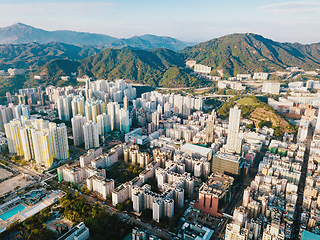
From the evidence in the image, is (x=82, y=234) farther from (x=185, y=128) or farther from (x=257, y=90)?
(x=257, y=90)

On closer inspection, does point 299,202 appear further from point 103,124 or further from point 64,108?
point 64,108

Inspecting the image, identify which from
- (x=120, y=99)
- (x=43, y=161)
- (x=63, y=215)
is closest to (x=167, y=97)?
(x=120, y=99)

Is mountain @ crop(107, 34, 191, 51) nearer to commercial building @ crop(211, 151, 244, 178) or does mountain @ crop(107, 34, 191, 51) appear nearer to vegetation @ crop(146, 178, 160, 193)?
commercial building @ crop(211, 151, 244, 178)

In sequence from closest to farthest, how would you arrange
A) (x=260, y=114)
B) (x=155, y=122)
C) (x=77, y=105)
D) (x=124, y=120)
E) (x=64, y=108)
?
(x=124, y=120)
(x=155, y=122)
(x=77, y=105)
(x=64, y=108)
(x=260, y=114)

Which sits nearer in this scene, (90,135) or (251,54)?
(90,135)

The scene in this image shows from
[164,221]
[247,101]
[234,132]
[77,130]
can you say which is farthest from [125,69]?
[164,221]

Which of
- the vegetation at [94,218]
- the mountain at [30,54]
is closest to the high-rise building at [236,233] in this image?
the vegetation at [94,218]

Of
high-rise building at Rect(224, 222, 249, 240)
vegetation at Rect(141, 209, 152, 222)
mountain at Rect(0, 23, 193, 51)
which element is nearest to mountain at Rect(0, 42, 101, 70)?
mountain at Rect(0, 23, 193, 51)
